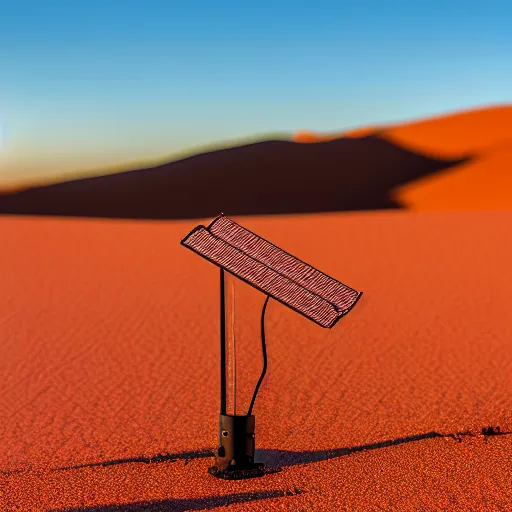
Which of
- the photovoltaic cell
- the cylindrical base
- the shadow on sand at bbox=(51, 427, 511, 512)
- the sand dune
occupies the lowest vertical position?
the shadow on sand at bbox=(51, 427, 511, 512)

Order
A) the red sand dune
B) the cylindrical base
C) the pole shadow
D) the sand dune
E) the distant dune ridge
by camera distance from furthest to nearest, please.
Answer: the sand dune, the distant dune ridge, the red sand dune, the cylindrical base, the pole shadow

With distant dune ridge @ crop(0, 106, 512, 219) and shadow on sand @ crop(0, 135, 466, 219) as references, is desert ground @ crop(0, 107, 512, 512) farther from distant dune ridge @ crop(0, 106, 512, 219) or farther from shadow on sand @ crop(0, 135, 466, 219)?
shadow on sand @ crop(0, 135, 466, 219)

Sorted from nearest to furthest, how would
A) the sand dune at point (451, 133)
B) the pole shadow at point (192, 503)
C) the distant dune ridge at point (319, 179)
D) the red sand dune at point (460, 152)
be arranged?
the pole shadow at point (192, 503), the red sand dune at point (460, 152), the distant dune ridge at point (319, 179), the sand dune at point (451, 133)

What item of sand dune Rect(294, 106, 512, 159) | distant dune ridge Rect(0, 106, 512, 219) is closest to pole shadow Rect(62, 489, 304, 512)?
distant dune ridge Rect(0, 106, 512, 219)

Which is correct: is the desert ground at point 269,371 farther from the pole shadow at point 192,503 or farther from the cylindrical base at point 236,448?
the cylindrical base at point 236,448

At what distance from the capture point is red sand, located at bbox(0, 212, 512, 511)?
855 cm

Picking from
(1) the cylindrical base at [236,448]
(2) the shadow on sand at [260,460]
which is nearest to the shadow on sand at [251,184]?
(2) the shadow on sand at [260,460]

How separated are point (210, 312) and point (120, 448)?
6390mm

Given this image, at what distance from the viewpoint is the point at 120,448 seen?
10906 millimetres

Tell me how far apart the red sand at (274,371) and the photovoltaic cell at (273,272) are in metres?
1.69

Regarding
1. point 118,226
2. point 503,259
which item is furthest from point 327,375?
point 118,226

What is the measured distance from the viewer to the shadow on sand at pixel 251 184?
4606 centimetres

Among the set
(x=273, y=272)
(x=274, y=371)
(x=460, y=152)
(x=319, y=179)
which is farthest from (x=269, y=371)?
(x=460, y=152)

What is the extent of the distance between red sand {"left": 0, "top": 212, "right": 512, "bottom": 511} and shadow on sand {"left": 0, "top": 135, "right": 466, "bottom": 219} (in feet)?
72.7
